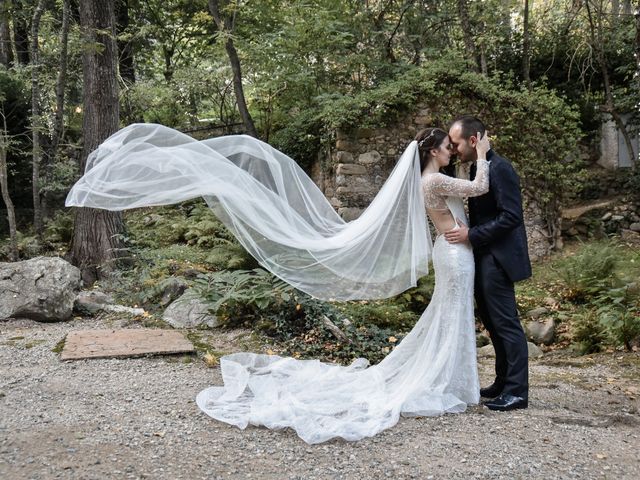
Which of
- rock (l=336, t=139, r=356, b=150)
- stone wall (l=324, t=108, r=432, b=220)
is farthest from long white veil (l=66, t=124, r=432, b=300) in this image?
rock (l=336, t=139, r=356, b=150)

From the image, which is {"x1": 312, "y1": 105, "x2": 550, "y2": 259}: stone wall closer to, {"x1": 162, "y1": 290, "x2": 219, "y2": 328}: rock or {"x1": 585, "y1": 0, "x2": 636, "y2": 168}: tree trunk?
{"x1": 162, "y1": 290, "x2": 219, "y2": 328}: rock

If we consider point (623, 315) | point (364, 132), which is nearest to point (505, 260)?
point (623, 315)

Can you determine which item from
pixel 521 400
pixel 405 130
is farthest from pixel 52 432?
pixel 405 130

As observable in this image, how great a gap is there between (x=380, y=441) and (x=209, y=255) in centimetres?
603

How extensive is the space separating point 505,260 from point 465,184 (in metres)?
0.62

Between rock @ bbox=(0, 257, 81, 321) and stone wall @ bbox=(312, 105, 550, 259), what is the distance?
224 inches

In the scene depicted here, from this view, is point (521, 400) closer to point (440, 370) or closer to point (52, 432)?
point (440, 370)

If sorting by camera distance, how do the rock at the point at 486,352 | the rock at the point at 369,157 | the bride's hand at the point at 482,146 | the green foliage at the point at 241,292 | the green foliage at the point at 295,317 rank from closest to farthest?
1. the bride's hand at the point at 482,146
2. the green foliage at the point at 295,317
3. the green foliage at the point at 241,292
4. the rock at the point at 486,352
5. the rock at the point at 369,157

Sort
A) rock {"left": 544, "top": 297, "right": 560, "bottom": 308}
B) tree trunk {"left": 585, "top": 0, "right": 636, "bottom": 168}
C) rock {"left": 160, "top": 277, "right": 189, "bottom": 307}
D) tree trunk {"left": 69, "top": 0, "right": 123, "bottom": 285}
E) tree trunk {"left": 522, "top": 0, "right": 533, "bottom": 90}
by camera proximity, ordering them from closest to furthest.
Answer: rock {"left": 160, "top": 277, "right": 189, "bottom": 307}
rock {"left": 544, "top": 297, "right": 560, "bottom": 308}
tree trunk {"left": 69, "top": 0, "right": 123, "bottom": 285}
tree trunk {"left": 585, "top": 0, "right": 636, "bottom": 168}
tree trunk {"left": 522, "top": 0, "right": 533, "bottom": 90}

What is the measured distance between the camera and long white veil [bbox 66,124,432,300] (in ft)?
15.0

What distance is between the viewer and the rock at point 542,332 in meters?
7.88

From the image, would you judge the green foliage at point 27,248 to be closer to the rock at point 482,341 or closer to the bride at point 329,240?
the bride at point 329,240

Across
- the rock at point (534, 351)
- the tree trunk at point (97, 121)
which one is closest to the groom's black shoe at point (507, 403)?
the rock at point (534, 351)

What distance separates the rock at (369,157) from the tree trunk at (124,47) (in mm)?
7183
